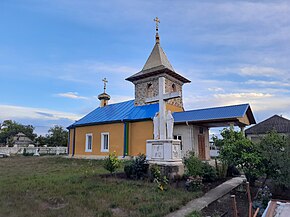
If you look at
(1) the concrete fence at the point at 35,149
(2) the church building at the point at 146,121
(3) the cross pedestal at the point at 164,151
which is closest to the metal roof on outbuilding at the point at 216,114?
(2) the church building at the point at 146,121

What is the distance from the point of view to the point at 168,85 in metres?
18.2

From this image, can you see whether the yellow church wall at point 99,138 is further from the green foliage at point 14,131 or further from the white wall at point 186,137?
the green foliage at point 14,131

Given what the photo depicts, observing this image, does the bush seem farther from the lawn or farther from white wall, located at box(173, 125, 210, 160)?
white wall, located at box(173, 125, 210, 160)

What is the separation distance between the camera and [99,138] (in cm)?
1952

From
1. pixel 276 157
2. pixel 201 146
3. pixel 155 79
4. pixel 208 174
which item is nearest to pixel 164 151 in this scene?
pixel 208 174

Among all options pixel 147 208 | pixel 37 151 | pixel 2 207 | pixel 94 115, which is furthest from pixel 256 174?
pixel 37 151

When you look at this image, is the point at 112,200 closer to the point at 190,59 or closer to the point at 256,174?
the point at 256,174

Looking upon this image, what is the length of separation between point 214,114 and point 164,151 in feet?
19.5

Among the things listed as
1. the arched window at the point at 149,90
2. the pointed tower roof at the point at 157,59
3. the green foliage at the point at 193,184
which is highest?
the pointed tower roof at the point at 157,59

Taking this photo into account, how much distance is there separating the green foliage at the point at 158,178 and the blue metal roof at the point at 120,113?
7519mm

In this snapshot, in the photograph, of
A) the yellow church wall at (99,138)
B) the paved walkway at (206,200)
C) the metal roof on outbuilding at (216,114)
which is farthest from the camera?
the yellow church wall at (99,138)

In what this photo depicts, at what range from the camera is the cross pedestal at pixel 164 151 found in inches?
349

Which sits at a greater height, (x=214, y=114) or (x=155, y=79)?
(x=155, y=79)

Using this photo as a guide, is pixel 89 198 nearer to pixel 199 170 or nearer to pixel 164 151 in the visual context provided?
pixel 164 151
